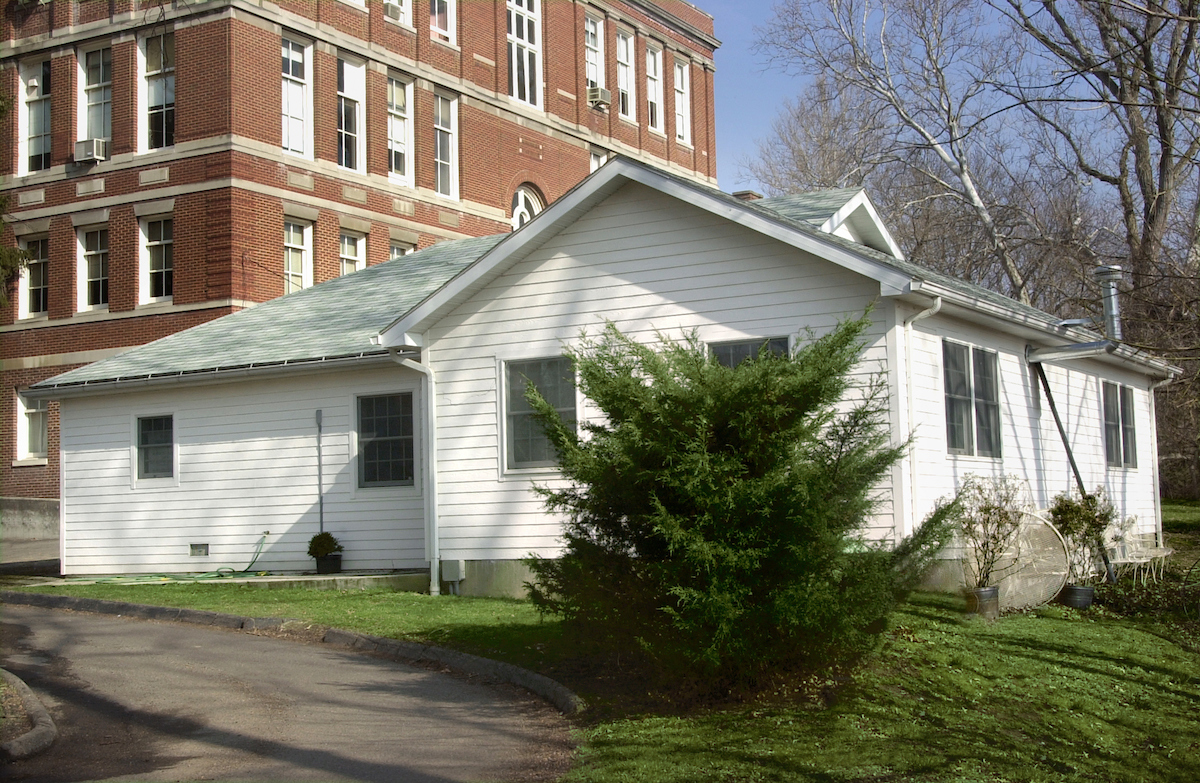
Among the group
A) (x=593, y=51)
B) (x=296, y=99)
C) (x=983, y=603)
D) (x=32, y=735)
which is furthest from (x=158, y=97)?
(x=32, y=735)

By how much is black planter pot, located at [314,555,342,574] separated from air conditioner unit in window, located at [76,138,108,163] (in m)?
16.3

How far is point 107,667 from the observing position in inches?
417

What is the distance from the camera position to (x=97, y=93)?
29.3 m

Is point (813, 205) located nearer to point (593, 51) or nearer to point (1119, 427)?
point (1119, 427)

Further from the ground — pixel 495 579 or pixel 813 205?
pixel 813 205

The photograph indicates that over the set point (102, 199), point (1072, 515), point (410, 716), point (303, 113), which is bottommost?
point (410, 716)

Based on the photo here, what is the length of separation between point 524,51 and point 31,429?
726 inches

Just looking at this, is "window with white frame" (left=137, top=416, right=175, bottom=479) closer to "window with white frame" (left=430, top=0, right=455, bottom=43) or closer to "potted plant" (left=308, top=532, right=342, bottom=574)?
"potted plant" (left=308, top=532, right=342, bottom=574)

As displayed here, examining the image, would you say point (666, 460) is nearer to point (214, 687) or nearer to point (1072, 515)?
point (214, 687)

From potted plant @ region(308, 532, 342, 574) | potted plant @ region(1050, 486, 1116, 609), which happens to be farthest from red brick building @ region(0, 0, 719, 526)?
potted plant @ region(1050, 486, 1116, 609)

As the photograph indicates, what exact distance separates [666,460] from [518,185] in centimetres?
2939

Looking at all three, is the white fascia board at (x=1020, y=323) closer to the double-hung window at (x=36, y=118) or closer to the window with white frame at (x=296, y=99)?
the window with white frame at (x=296, y=99)

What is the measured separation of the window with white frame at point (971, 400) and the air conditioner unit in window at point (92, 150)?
22551 mm

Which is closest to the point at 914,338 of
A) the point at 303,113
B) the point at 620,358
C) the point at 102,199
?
the point at 620,358
